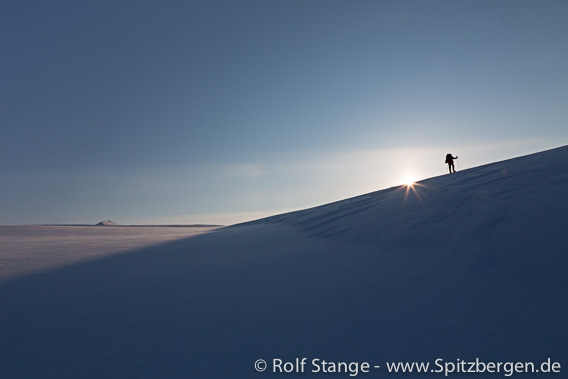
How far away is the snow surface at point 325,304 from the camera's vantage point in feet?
Answer: 8.62

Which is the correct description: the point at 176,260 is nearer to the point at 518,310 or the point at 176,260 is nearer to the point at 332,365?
the point at 332,365

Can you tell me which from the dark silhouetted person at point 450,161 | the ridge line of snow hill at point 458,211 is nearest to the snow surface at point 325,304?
the ridge line of snow hill at point 458,211

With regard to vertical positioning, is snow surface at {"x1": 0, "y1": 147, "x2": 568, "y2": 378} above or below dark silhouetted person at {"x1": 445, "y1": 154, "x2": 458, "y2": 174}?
below

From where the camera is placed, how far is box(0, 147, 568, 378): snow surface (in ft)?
8.62

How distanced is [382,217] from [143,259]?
15.5ft

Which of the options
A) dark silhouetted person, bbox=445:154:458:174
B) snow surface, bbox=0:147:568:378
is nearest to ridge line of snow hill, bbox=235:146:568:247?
snow surface, bbox=0:147:568:378

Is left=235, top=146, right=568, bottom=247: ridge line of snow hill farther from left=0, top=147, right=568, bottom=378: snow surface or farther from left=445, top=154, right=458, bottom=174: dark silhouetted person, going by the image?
left=445, top=154, right=458, bottom=174: dark silhouetted person

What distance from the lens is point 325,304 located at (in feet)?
11.6

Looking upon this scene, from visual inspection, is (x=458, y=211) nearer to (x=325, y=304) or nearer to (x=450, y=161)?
(x=325, y=304)

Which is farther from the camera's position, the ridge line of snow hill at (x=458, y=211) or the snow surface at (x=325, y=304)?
the ridge line of snow hill at (x=458, y=211)

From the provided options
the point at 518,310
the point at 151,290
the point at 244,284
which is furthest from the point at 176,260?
the point at 518,310

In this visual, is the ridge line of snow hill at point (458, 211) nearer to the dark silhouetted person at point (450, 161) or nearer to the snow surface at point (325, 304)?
the snow surface at point (325, 304)

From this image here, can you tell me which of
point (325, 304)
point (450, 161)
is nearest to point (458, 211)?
point (325, 304)

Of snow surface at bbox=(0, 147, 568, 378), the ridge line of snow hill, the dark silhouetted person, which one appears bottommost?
snow surface at bbox=(0, 147, 568, 378)
